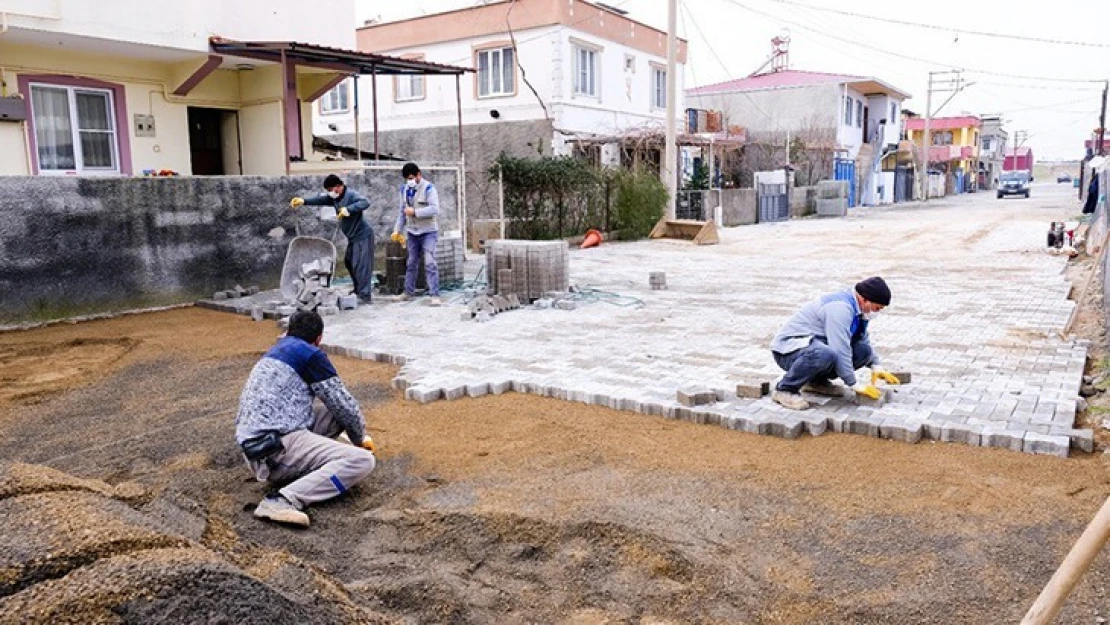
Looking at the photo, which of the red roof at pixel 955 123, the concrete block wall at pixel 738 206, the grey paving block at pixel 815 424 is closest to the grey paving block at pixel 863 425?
the grey paving block at pixel 815 424

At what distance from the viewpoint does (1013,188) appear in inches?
1962

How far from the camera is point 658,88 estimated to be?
92.5 feet

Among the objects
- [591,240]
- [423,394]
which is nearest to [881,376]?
[423,394]

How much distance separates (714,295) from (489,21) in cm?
1551

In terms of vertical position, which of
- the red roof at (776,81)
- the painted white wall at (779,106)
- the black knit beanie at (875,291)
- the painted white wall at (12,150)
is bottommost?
the black knit beanie at (875,291)

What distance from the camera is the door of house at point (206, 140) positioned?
16000 mm

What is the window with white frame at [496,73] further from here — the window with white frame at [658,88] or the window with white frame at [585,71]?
the window with white frame at [658,88]

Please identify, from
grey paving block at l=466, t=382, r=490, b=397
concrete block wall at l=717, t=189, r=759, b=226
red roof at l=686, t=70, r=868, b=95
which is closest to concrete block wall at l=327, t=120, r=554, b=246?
concrete block wall at l=717, t=189, r=759, b=226

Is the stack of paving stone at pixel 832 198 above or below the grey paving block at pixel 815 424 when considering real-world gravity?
above

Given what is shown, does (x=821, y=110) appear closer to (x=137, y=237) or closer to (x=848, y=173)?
(x=848, y=173)

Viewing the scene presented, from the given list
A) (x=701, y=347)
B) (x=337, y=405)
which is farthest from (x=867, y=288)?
(x=337, y=405)

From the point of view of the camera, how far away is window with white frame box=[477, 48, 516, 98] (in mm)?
24047

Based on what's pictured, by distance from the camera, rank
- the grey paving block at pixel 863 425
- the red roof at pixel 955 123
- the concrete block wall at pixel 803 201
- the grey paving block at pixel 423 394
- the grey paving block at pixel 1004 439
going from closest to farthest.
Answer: the grey paving block at pixel 1004 439 → the grey paving block at pixel 863 425 → the grey paving block at pixel 423 394 → the concrete block wall at pixel 803 201 → the red roof at pixel 955 123

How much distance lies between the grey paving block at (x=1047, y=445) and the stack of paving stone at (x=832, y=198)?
29718 mm
